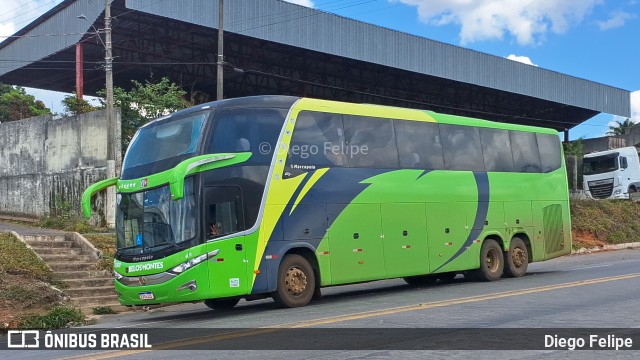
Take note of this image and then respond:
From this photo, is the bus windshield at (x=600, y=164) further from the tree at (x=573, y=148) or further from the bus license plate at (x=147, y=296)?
the bus license plate at (x=147, y=296)

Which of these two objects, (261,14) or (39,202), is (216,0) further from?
(39,202)

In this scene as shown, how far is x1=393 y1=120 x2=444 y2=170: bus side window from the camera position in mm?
15641

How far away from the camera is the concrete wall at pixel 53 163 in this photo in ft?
82.3

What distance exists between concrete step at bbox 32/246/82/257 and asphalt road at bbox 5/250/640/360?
12.9 feet

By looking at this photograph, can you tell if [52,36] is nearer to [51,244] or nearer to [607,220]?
[51,244]

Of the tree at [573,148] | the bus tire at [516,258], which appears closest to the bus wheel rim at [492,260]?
the bus tire at [516,258]

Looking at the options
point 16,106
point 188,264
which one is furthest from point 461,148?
point 16,106

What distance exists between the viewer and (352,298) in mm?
15039

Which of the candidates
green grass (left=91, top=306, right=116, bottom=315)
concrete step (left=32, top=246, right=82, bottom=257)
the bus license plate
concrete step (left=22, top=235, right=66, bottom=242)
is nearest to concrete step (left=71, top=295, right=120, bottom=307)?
green grass (left=91, top=306, right=116, bottom=315)

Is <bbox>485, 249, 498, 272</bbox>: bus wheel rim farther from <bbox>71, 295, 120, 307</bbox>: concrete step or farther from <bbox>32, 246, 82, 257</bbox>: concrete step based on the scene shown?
<bbox>32, 246, 82, 257</bbox>: concrete step

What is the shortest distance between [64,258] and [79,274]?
1.07 meters

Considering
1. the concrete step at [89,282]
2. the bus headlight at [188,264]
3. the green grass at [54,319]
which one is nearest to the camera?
the bus headlight at [188,264]

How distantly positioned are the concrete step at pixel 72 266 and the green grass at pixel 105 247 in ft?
0.81

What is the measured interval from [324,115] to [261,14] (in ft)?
71.7
